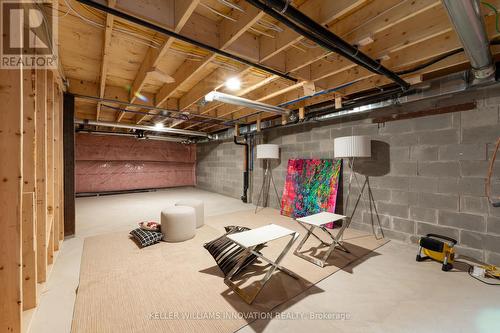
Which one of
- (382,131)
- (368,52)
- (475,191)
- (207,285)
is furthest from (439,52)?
(207,285)

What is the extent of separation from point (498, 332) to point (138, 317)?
2.58m

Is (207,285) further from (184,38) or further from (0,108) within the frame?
(184,38)

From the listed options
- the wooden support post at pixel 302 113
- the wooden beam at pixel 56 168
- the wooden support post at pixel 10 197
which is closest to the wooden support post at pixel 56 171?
the wooden beam at pixel 56 168

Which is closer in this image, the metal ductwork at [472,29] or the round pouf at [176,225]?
the metal ductwork at [472,29]

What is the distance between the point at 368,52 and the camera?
2264mm

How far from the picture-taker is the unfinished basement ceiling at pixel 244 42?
171cm

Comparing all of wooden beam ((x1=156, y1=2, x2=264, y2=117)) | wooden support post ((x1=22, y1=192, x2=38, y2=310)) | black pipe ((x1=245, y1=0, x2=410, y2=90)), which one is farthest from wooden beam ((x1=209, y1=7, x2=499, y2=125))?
wooden support post ((x1=22, y1=192, x2=38, y2=310))

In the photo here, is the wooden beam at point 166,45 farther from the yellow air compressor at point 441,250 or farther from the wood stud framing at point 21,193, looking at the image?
the yellow air compressor at point 441,250

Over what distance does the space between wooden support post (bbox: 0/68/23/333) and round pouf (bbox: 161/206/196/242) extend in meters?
1.74

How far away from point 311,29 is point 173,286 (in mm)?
2493

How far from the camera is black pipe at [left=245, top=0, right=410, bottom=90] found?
136cm

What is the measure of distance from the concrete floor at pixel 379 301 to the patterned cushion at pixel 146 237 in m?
0.65

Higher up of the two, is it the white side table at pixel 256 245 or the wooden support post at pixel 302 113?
the wooden support post at pixel 302 113

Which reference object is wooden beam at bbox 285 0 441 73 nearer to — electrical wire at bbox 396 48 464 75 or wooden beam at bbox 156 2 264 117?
electrical wire at bbox 396 48 464 75
